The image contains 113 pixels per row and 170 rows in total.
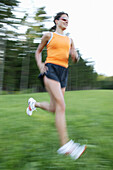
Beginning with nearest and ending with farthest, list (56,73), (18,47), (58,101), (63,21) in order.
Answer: (58,101) < (56,73) < (63,21) < (18,47)

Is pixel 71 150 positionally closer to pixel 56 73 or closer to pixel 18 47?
pixel 56 73

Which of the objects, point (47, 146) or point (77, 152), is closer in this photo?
point (77, 152)

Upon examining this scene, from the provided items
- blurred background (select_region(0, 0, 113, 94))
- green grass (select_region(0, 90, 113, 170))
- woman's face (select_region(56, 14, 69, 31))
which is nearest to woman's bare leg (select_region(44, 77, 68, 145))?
green grass (select_region(0, 90, 113, 170))

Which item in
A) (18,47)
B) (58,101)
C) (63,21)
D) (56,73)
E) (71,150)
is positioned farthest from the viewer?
(18,47)

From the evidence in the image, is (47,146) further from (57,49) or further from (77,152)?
(57,49)

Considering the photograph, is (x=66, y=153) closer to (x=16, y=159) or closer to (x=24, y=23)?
(x=16, y=159)

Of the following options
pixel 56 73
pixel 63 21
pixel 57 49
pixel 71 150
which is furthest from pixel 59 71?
pixel 71 150

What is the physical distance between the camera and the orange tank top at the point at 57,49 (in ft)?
8.38

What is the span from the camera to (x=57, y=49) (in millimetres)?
2559

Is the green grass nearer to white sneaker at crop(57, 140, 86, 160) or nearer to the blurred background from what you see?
white sneaker at crop(57, 140, 86, 160)

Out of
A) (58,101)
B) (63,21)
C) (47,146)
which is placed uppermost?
(63,21)

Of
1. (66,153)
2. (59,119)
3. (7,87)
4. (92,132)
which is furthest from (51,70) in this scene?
(7,87)

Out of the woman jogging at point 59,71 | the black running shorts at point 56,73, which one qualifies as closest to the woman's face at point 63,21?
the woman jogging at point 59,71

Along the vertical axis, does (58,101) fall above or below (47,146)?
above
